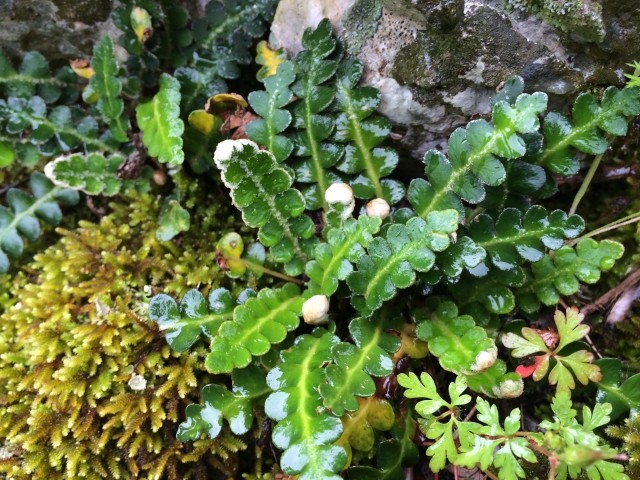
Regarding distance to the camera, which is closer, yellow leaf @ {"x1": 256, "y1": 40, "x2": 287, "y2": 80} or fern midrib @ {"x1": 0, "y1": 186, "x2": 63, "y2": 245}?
yellow leaf @ {"x1": 256, "y1": 40, "x2": 287, "y2": 80}

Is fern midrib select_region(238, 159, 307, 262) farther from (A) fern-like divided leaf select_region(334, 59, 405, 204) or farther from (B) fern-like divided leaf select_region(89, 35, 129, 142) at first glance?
(B) fern-like divided leaf select_region(89, 35, 129, 142)

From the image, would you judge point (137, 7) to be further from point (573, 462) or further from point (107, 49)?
point (573, 462)

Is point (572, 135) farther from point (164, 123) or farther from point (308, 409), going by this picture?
point (164, 123)

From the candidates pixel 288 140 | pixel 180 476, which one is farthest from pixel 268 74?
pixel 180 476

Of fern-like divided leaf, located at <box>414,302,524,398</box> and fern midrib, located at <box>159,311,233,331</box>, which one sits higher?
fern midrib, located at <box>159,311,233,331</box>

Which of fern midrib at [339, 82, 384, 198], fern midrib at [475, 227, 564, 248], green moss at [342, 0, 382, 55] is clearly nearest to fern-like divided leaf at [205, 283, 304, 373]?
fern midrib at [339, 82, 384, 198]

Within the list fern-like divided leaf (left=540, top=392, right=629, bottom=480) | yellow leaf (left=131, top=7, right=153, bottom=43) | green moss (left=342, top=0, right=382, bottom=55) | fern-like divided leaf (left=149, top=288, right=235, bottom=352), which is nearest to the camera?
fern-like divided leaf (left=540, top=392, right=629, bottom=480)
